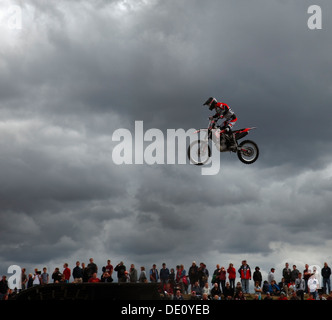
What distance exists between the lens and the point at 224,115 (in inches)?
875

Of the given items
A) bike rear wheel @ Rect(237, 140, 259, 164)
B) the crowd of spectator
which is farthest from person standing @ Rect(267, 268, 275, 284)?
bike rear wheel @ Rect(237, 140, 259, 164)

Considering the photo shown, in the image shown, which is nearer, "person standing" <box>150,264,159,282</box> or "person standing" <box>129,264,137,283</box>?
"person standing" <box>129,264,137,283</box>

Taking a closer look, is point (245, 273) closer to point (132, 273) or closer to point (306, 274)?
point (306, 274)

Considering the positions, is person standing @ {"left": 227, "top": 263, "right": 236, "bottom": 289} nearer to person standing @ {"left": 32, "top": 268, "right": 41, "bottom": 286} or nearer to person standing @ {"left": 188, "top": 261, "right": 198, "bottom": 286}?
person standing @ {"left": 188, "top": 261, "right": 198, "bottom": 286}

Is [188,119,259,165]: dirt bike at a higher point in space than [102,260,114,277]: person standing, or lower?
higher

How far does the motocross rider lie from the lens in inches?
844

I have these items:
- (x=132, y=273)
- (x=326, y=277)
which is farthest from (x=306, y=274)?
(x=132, y=273)

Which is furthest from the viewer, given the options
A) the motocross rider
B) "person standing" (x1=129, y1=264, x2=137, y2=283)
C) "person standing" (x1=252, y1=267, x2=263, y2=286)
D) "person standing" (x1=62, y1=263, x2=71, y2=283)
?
"person standing" (x1=252, y1=267, x2=263, y2=286)

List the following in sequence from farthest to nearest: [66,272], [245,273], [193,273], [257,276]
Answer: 1. [257,276]
2. [66,272]
3. [193,273]
4. [245,273]

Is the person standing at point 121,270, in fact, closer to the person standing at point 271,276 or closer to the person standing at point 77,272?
the person standing at point 77,272

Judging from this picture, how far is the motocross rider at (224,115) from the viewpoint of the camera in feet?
70.4

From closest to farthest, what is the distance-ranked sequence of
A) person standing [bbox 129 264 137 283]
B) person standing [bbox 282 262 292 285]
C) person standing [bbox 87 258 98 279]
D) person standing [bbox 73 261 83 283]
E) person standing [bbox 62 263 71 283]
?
person standing [bbox 87 258 98 279] → person standing [bbox 129 264 137 283] → person standing [bbox 73 261 83 283] → person standing [bbox 62 263 71 283] → person standing [bbox 282 262 292 285]
